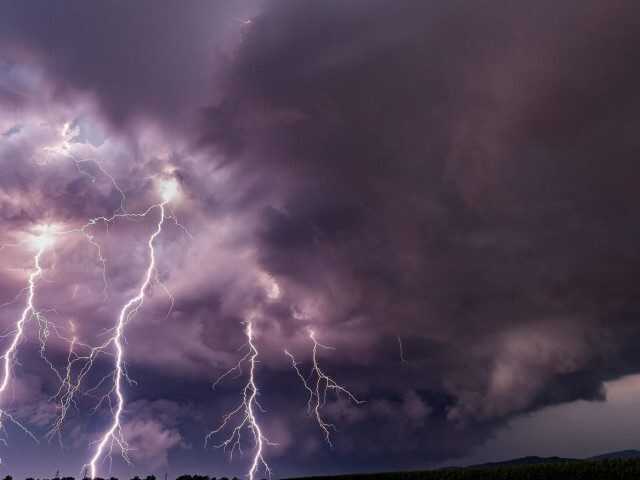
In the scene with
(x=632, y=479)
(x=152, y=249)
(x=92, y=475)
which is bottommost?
(x=632, y=479)

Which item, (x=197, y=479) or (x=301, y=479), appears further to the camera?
(x=301, y=479)

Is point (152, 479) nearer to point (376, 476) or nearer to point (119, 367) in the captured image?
point (119, 367)

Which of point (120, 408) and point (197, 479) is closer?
point (120, 408)

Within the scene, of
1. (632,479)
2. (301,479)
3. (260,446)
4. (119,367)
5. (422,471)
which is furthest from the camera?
(301,479)

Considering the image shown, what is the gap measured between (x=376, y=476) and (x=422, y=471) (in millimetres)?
3778

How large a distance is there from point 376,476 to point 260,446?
10.9m

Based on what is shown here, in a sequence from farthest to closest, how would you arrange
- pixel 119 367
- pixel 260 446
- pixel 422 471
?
pixel 422 471 < pixel 260 446 < pixel 119 367

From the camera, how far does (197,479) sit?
122ft

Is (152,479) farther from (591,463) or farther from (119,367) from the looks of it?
(591,463)

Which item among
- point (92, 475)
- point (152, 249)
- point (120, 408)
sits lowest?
point (92, 475)

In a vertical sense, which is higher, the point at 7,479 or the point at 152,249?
the point at 152,249

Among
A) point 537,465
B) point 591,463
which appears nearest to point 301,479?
point 537,465

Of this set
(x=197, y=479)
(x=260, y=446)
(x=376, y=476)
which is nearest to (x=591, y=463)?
(x=376, y=476)

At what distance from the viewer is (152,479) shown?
35312 mm
